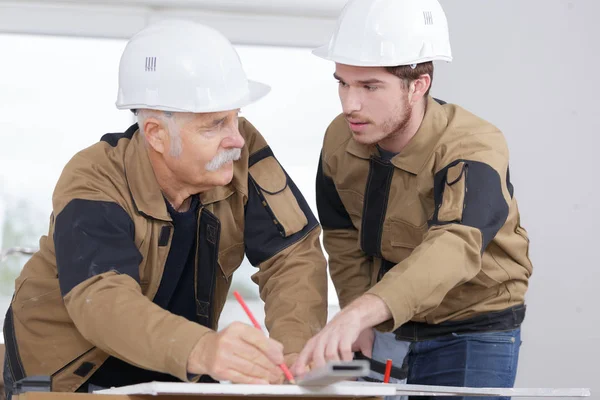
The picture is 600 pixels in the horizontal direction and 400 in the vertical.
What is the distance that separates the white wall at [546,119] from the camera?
3.82 meters

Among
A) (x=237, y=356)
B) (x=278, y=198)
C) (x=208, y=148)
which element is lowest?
(x=237, y=356)

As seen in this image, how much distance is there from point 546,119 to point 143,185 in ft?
7.47

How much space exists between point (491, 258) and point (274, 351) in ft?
2.94

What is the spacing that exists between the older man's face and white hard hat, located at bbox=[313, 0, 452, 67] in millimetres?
430

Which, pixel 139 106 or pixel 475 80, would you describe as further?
pixel 475 80

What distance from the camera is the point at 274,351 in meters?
1.60

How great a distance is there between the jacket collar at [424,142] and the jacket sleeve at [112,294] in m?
0.72

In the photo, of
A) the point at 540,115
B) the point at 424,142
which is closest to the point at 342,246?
the point at 424,142

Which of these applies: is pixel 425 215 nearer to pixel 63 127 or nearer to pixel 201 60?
pixel 201 60

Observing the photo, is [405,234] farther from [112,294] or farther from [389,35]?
[112,294]

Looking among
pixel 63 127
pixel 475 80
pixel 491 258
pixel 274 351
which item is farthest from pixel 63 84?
pixel 274 351

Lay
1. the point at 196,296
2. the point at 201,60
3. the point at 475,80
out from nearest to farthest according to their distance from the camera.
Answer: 1. the point at 201,60
2. the point at 196,296
3. the point at 475,80

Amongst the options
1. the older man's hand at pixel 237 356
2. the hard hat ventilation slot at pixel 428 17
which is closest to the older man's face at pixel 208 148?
the older man's hand at pixel 237 356

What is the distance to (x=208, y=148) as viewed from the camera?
2.04 meters
